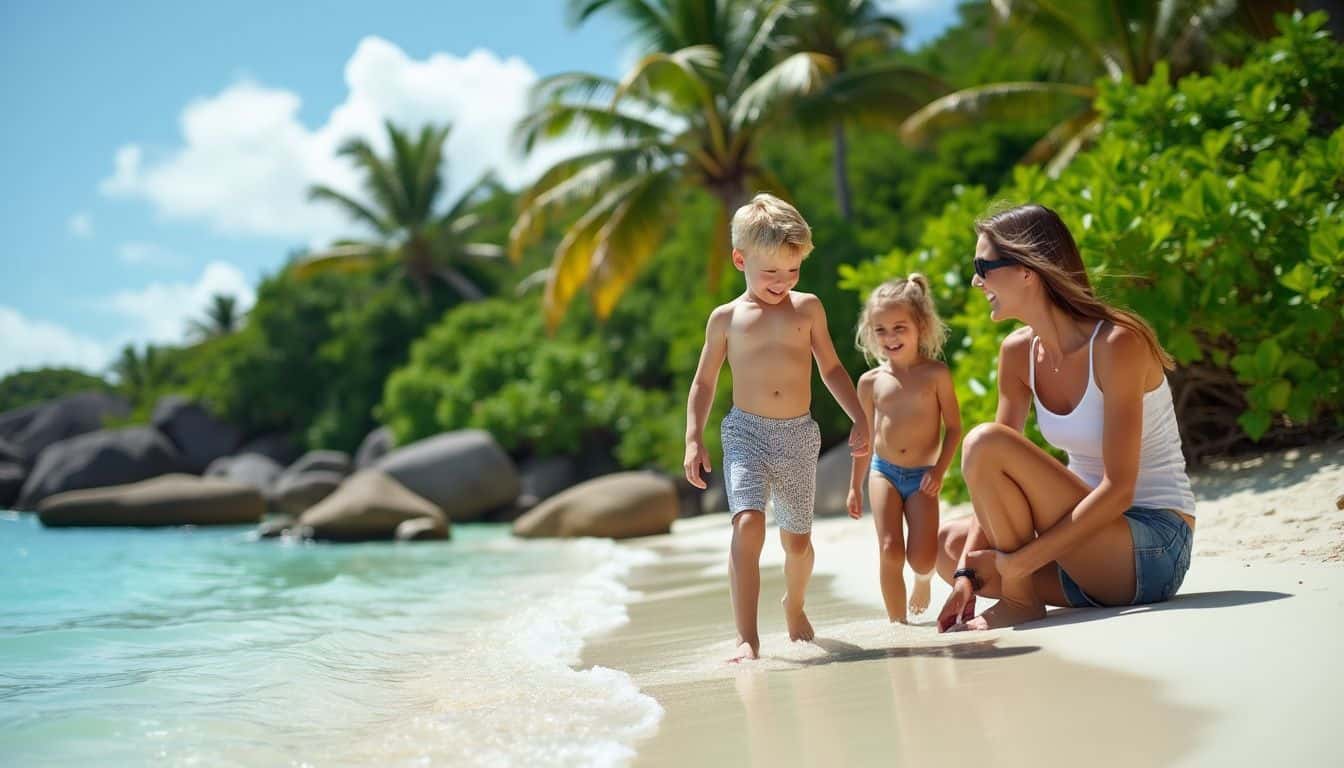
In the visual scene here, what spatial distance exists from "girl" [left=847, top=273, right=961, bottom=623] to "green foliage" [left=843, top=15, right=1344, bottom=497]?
5.51 ft

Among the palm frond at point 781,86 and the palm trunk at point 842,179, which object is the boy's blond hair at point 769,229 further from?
the palm trunk at point 842,179

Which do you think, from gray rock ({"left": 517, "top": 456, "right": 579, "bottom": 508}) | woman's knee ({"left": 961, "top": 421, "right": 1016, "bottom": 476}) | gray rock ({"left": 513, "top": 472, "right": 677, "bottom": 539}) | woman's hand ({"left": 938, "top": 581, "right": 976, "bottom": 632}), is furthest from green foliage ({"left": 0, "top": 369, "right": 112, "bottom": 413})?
woman's knee ({"left": 961, "top": 421, "right": 1016, "bottom": 476})

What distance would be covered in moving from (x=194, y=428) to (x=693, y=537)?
2709cm

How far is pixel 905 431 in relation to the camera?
14.6 ft

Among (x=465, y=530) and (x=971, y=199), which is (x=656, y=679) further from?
(x=465, y=530)

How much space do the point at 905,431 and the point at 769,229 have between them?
3.59 feet

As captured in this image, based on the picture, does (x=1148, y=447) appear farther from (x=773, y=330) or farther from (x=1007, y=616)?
(x=773, y=330)

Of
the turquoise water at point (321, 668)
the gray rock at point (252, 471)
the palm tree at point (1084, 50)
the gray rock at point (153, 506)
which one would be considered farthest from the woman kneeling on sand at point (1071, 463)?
the gray rock at point (252, 471)

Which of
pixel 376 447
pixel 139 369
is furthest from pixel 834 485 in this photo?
pixel 139 369

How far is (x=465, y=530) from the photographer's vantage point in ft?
60.6

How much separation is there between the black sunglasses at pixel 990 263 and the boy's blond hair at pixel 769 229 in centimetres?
60

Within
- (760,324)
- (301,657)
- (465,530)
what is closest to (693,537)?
(465,530)

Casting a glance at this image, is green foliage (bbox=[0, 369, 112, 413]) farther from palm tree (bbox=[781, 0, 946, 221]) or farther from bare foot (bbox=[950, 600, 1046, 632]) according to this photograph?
bare foot (bbox=[950, 600, 1046, 632])

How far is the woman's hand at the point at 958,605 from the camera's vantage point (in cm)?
372
